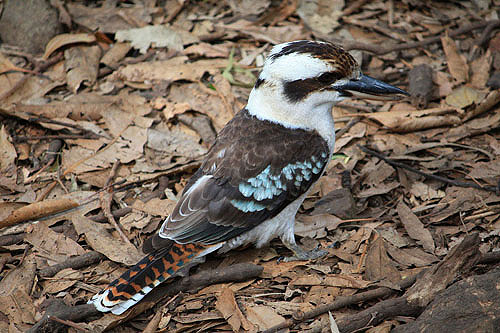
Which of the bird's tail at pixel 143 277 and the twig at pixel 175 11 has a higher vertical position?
the twig at pixel 175 11

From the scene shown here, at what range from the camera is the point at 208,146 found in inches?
244

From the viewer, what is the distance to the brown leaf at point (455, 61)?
6.59 meters

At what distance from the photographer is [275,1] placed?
777 centimetres

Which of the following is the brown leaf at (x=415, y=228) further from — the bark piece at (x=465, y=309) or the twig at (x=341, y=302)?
the bark piece at (x=465, y=309)

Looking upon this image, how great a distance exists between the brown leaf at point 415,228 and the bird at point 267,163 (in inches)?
33.3

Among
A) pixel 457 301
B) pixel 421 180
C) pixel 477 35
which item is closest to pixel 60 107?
pixel 421 180

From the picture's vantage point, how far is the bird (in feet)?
15.0

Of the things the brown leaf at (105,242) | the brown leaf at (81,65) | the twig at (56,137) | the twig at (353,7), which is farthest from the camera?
the twig at (353,7)

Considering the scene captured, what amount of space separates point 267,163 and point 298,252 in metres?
0.90

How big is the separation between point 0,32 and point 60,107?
171 centimetres

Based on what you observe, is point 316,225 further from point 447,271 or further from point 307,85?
point 447,271

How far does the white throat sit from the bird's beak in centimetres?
15

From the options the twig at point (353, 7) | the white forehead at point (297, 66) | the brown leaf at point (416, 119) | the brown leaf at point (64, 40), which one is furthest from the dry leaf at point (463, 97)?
the brown leaf at point (64, 40)

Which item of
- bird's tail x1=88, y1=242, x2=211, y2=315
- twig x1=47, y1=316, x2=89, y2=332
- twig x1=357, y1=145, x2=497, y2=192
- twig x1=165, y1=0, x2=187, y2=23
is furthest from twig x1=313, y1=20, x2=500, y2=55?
twig x1=47, y1=316, x2=89, y2=332
